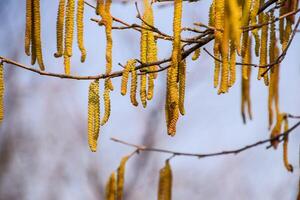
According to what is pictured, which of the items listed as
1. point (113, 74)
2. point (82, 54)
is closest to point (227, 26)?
point (82, 54)

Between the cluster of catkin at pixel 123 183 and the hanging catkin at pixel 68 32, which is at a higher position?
the hanging catkin at pixel 68 32

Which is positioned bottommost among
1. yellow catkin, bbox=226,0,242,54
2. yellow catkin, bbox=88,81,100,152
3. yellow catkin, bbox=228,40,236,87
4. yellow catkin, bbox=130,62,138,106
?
yellow catkin, bbox=88,81,100,152

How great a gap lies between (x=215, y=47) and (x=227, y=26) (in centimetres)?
63

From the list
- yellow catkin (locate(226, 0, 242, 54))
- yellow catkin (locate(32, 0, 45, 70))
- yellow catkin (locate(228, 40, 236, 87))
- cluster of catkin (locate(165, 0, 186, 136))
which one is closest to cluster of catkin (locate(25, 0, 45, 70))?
yellow catkin (locate(32, 0, 45, 70))

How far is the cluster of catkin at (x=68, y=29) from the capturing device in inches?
73.2

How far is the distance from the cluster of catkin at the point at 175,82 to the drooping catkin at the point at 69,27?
28 cm

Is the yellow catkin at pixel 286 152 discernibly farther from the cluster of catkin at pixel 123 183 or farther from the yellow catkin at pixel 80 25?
the yellow catkin at pixel 80 25

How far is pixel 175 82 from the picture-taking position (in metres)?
1.81

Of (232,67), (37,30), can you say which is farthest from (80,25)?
(232,67)

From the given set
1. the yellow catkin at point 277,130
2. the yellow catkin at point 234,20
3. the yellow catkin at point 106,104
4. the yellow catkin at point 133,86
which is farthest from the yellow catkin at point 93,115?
the yellow catkin at point 277,130

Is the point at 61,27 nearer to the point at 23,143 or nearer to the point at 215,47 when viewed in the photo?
the point at 215,47

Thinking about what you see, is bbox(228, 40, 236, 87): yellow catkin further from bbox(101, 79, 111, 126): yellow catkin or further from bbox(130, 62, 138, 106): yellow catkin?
bbox(101, 79, 111, 126): yellow catkin

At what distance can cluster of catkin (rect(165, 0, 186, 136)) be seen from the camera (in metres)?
1.70

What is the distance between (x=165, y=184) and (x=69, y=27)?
949mm
